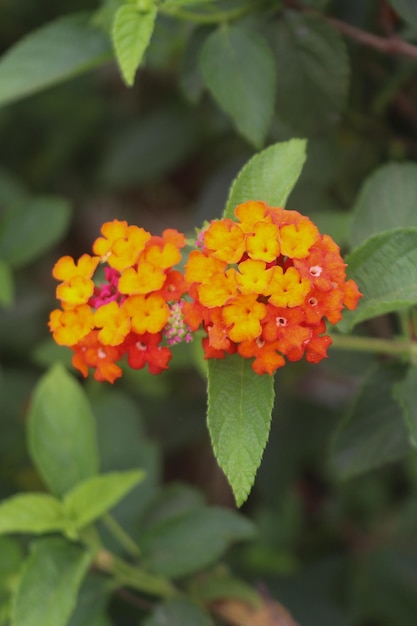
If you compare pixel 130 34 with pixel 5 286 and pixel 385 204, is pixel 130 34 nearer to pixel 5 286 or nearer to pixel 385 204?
pixel 385 204

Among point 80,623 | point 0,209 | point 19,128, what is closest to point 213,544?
point 80,623

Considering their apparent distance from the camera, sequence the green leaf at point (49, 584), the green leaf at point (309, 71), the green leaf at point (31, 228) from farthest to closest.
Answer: the green leaf at point (31, 228), the green leaf at point (309, 71), the green leaf at point (49, 584)

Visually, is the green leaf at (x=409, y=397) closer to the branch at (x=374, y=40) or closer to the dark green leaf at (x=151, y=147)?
the branch at (x=374, y=40)

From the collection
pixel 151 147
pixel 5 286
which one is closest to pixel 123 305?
pixel 5 286

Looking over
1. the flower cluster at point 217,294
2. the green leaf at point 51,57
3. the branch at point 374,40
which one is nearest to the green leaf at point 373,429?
the flower cluster at point 217,294

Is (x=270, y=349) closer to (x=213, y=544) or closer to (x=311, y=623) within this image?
(x=213, y=544)
